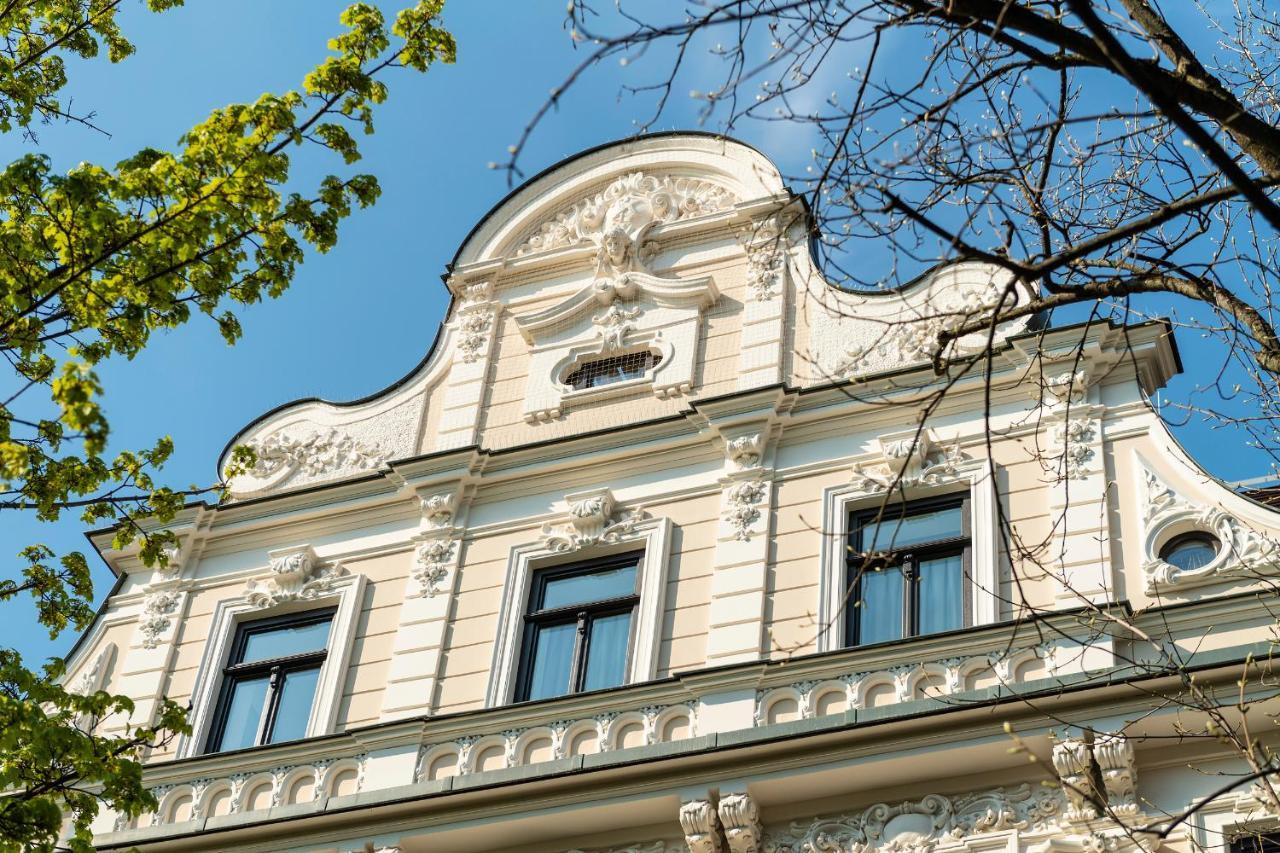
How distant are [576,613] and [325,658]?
8.87 ft

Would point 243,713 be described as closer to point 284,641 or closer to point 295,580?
point 284,641

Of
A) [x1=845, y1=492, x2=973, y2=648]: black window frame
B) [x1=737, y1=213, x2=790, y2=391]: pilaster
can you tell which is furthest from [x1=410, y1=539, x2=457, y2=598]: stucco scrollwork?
[x1=845, y1=492, x2=973, y2=648]: black window frame

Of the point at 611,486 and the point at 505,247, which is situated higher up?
the point at 505,247

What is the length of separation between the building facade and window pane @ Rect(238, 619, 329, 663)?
0.16 ft

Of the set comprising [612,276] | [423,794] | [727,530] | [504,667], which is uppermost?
[612,276]

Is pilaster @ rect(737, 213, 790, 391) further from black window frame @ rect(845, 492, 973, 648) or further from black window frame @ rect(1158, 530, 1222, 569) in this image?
black window frame @ rect(1158, 530, 1222, 569)

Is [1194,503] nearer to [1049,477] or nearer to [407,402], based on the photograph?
[1049,477]

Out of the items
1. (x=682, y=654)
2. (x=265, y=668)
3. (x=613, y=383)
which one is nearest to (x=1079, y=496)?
(x=682, y=654)

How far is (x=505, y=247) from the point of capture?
798 inches

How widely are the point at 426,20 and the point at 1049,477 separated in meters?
6.70

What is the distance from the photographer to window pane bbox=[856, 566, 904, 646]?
15406 millimetres

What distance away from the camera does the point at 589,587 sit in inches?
672

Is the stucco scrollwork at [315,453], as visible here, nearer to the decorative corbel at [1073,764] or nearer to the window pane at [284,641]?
the window pane at [284,641]

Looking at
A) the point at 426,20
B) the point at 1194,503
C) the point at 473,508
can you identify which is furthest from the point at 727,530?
the point at 426,20
